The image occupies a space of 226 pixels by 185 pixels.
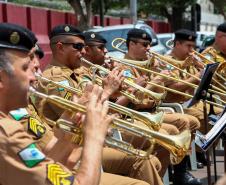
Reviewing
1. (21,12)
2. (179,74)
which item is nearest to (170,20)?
(21,12)

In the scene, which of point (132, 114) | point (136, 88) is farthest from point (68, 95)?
point (136, 88)

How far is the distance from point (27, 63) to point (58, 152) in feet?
2.29

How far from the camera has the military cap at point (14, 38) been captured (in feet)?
8.89

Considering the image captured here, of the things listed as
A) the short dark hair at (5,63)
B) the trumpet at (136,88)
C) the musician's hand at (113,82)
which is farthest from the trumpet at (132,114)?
the short dark hair at (5,63)

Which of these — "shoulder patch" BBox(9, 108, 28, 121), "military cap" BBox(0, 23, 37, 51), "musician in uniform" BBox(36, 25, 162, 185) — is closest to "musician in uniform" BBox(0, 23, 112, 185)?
"military cap" BBox(0, 23, 37, 51)

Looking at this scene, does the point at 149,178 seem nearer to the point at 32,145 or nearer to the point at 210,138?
the point at 210,138

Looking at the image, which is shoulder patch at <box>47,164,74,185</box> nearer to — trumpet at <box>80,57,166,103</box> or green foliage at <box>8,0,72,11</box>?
trumpet at <box>80,57,166,103</box>

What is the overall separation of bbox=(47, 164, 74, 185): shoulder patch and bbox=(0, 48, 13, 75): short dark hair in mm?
446

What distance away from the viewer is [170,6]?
34156 mm

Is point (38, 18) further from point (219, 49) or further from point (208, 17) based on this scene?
point (208, 17)

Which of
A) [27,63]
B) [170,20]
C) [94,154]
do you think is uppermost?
[27,63]

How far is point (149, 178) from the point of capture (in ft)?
14.2

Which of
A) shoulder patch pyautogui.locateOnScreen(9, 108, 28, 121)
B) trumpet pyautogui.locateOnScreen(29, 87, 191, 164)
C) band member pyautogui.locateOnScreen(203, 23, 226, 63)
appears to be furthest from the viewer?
band member pyautogui.locateOnScreen(203, 23, 226, 63)

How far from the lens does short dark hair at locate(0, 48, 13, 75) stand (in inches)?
103
